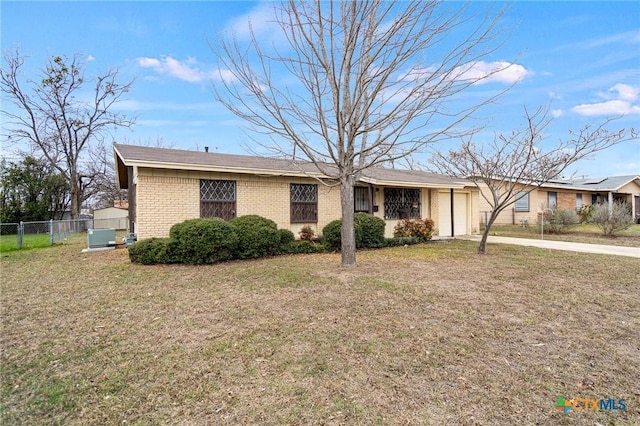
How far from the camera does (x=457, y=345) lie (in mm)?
3471

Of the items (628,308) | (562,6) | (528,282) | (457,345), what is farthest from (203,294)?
(562,6)

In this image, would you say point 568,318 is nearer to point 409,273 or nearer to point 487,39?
point 409,273

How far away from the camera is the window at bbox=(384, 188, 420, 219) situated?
13547mm

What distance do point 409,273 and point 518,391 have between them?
4.34 meters

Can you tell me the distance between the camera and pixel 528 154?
9000 millimetres

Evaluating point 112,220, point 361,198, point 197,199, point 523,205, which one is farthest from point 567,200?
point 112,220

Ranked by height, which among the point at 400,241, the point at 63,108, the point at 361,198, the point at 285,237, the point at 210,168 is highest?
the point at 63,108

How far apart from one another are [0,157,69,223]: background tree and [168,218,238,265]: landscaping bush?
1814 centimetres

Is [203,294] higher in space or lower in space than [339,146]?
lower

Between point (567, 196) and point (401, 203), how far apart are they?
17.0 meters

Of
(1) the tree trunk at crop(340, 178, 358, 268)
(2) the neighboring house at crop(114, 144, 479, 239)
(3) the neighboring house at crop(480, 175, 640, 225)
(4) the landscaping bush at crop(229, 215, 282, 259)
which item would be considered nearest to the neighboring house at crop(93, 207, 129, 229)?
(2) the neighboring house at crop(114, 144, 479, 239)

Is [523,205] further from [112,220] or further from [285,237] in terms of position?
[112,220]

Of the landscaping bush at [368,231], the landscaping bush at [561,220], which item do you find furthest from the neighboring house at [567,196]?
the landscaping bush at [368,231]

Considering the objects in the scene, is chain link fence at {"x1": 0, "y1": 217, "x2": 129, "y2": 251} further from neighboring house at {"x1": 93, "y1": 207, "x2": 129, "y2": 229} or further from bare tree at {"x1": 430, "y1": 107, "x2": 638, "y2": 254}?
bare tree at {"x1": 430, "y1": 107, "x2": 638, "y2": 254}
